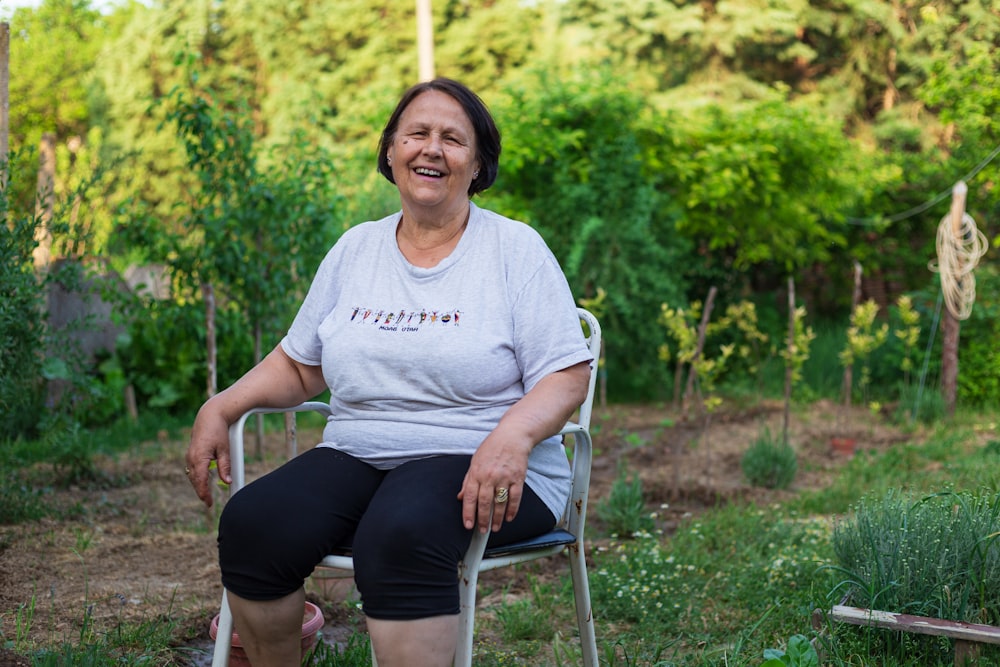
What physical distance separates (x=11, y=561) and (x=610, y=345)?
190 inches

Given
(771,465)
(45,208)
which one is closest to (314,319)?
(45,208)

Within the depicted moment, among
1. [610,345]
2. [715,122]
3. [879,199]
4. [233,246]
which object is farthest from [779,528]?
[879,199]

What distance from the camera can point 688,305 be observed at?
8070 millimetres

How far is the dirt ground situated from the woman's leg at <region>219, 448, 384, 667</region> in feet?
2.38

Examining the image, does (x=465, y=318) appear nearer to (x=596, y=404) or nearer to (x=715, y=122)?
(x=596, y=404)

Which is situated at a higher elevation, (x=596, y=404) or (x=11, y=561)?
(x=11, y=561)

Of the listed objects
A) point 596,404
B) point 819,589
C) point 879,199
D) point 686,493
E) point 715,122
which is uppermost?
point 715,122

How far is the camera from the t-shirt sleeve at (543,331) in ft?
6.59

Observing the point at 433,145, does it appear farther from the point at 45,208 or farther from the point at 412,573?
the point at 45,208

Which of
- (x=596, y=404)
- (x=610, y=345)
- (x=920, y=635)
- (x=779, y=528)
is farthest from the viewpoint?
(x=596, y=404)

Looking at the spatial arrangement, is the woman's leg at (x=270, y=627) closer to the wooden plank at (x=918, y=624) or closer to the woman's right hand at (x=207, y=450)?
the woman's right hand at (x=207, y=450)

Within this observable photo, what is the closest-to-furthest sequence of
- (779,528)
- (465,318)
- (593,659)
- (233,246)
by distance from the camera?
1. (465,318)
2. (593,659)
3. (779,528)
4. (233,246)

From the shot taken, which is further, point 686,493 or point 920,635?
point 686,493

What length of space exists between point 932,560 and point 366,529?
4.77 feet
